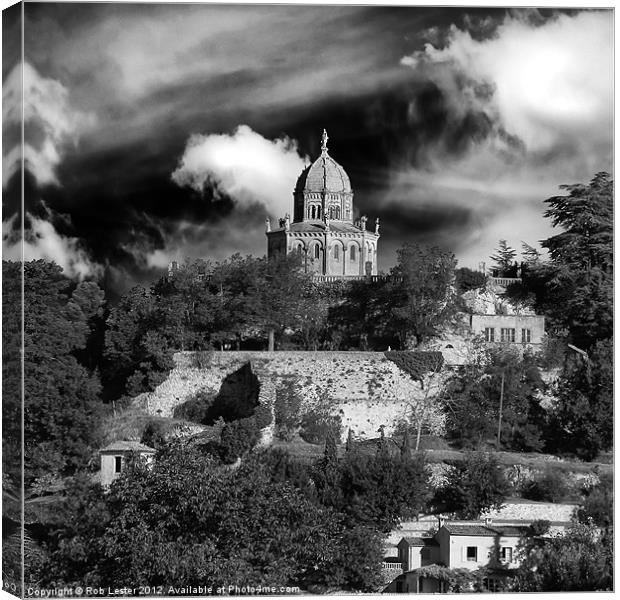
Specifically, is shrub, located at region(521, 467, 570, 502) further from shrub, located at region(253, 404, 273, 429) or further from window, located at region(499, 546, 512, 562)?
shrub, located at region(253, 404, 273, 429)

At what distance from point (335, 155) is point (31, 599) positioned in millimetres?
9254

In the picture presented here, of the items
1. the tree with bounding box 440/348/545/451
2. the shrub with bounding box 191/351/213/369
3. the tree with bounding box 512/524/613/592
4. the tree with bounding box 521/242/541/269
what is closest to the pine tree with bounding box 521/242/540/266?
the tree with bounding box 521/242/541/269

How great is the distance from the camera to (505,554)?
1975 centimetres

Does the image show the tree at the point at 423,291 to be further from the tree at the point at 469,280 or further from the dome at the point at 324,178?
the dome at the point at 324,178

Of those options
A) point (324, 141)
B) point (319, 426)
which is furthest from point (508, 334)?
point (324, 141)

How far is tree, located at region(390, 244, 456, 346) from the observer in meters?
26.6

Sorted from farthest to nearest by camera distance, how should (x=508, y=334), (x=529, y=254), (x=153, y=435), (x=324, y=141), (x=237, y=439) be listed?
(x=508, y=334), (x=529, y=254), (x=153, y=435), (x=237, y=439), (x=324, y=141)

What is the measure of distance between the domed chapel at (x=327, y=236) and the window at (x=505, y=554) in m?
9.62

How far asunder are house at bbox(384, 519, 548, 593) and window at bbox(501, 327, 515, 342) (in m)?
6.37

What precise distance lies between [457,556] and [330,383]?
6.35 meters

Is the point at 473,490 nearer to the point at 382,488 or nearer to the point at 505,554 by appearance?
the point at 382,488

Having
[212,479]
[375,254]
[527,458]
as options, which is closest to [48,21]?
[212,479]

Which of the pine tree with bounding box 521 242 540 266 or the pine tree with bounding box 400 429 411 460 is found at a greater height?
the pine tree with bounding box 521 242 540 266

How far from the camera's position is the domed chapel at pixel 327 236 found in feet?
95.2
